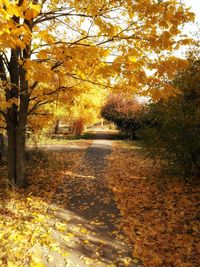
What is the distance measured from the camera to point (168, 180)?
28.8 feet

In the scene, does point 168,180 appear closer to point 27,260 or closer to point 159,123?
point 159,123

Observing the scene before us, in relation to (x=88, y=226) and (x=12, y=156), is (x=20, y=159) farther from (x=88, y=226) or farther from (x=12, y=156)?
(x=88, y=226)

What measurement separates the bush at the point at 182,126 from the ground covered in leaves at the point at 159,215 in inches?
26.4

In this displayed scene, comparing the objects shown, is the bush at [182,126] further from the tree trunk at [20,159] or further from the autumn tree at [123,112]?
the autumn tree at [123,112]

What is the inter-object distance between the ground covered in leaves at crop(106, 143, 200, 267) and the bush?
26.4 inches

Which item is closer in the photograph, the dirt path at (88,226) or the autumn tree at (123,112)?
the dirt path at (88,226)

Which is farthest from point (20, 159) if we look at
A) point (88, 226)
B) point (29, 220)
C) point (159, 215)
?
point (159, 215)

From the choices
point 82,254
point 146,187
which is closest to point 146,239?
point 82,254

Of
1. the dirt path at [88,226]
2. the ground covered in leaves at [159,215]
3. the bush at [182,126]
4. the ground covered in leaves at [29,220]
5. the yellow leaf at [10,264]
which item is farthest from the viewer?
the bush at [182,126]

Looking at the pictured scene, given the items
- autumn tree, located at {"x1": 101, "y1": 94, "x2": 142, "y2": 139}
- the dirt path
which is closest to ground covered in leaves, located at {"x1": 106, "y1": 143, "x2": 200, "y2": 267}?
the dirt path

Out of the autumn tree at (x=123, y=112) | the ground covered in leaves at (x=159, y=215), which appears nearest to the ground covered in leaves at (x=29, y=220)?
the ground covered in leaves at (x=159, y=215)

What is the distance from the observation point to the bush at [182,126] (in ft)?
24.9

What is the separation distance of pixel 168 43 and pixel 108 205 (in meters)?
4.15

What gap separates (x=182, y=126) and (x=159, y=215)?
106 inches
